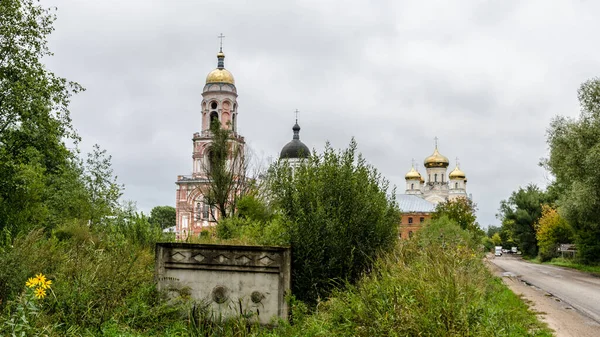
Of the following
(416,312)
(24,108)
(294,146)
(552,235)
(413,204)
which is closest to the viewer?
(416,312)

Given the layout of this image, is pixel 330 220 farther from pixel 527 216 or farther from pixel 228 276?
pixel 527 216

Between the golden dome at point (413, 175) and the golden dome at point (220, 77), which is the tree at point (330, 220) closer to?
the golden dome at point (220, 77)

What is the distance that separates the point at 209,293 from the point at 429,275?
4.18 metres

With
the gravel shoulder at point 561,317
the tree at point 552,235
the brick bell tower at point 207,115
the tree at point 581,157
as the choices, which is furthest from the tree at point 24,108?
the brick bell tower at point 207,115

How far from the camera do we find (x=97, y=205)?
36.2 metres

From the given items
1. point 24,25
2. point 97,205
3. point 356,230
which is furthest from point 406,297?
point 97,205

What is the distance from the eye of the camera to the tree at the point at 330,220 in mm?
11609

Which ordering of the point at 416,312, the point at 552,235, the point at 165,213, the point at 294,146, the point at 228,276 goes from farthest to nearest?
the point at 165,213 → the point at 294,146 → the point at 552,235 → the point at 228,276 → the point at 416,312

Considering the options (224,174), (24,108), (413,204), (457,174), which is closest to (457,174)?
(457,174)

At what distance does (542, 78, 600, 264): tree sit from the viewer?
26.9 meters

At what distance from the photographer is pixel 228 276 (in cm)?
1113

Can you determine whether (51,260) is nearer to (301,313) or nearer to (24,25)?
(301,313)

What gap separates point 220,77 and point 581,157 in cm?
5304

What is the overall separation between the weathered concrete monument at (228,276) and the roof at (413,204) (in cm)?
8082
